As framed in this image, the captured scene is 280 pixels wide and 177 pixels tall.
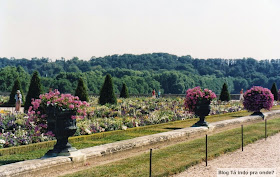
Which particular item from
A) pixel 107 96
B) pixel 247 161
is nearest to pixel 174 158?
pixel 247 161

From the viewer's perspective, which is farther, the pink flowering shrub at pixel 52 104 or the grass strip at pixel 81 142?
the grass strip at pixel 81 142

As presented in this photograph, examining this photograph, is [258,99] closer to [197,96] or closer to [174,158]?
[197,96]

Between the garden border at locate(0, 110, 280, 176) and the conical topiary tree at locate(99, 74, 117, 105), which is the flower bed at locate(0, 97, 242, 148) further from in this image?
the conical topiary tree at locate(99, 74, 117, 105)

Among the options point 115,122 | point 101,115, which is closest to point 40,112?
point 115,122

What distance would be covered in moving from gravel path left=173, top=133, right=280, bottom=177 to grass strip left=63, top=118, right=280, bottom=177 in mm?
280

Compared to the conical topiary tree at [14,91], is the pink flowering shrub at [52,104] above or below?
above

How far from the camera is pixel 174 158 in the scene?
1086 centimetres

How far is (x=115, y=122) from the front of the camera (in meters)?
16.2

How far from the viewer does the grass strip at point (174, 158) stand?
9055 millimetres

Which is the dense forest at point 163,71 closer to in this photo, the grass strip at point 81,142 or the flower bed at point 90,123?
the flower bed at point 90,123

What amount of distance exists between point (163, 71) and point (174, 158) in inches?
5413

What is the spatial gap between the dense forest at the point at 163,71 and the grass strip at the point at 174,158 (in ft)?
272

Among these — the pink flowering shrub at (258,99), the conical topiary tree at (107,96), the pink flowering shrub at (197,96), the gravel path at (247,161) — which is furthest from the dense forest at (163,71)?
the gravel path at (247,161)

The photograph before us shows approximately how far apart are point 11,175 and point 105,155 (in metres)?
3.16
